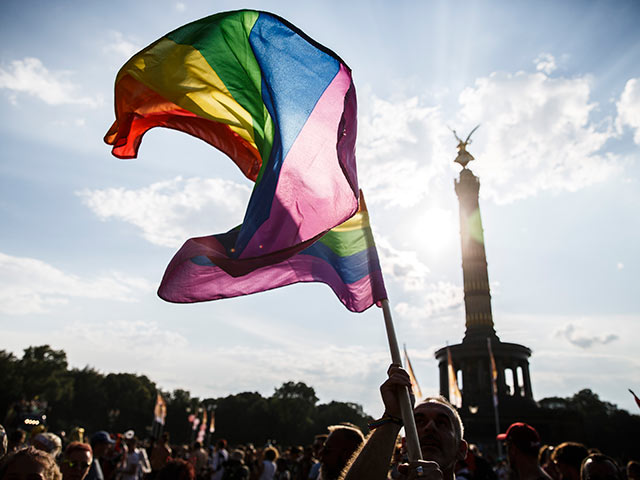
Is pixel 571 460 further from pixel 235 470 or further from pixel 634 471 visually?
pixel 235 470

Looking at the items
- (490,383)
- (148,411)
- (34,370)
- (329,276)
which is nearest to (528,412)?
(490,383)

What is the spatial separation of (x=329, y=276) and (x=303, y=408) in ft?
233

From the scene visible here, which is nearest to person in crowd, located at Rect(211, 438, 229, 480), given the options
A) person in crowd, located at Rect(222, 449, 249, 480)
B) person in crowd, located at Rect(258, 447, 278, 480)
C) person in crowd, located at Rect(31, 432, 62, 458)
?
person in crowd, located at Rect(222, 449, 249, 480)

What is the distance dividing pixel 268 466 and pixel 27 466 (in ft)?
25.4

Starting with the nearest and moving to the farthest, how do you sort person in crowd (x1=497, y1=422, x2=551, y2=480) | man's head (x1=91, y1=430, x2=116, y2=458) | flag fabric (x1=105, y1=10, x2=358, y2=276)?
1. flag fabric (x1=105, y1=10, x2=358, y2=276)
2. person in crowd (x1=497, y1=422, x2=551, y2=480)
3. man's head (x1=91, y1=430, x2=116, y2=458)

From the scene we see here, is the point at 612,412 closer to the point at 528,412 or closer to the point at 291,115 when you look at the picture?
the point at 528,412

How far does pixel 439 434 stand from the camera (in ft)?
8.47

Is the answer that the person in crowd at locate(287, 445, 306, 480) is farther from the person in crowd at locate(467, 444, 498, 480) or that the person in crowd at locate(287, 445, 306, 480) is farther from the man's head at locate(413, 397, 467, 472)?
the man's head at locate(413, 397, 467, 472)

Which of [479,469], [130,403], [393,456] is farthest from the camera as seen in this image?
[130,403]

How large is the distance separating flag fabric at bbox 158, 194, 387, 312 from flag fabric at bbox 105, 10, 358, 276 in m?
0.26

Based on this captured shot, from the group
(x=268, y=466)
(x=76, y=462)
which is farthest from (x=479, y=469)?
(x=268, y=466)

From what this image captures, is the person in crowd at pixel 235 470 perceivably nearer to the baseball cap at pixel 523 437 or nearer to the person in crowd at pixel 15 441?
the person in crowd at pixel 15 441

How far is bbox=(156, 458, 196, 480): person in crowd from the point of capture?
3588 millimetres

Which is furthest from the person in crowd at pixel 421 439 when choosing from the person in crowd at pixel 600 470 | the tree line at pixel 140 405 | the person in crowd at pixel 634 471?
the tree line at pixel 140 405
